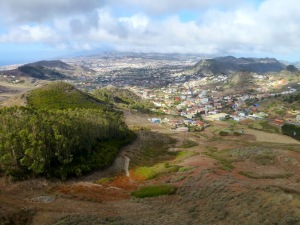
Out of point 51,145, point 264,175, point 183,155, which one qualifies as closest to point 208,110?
point 183,155

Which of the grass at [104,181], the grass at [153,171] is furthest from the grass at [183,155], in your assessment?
the grass at [104,181]

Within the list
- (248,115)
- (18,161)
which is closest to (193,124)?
(248,115)

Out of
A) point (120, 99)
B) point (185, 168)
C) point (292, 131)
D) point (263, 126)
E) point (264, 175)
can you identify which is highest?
point (264, 175)

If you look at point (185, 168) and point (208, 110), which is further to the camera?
point (208, 110)

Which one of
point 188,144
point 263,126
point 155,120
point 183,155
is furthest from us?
point 155,120

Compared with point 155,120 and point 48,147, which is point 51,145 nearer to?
point 48,147

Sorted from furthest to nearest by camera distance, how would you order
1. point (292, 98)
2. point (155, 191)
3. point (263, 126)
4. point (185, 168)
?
point (292, 98) < point (263, 126) < point (185, 168) < point (155, 191)

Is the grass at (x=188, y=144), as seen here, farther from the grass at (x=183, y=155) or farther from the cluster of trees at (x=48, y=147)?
the cluster of trees at (x=48, y=147)
